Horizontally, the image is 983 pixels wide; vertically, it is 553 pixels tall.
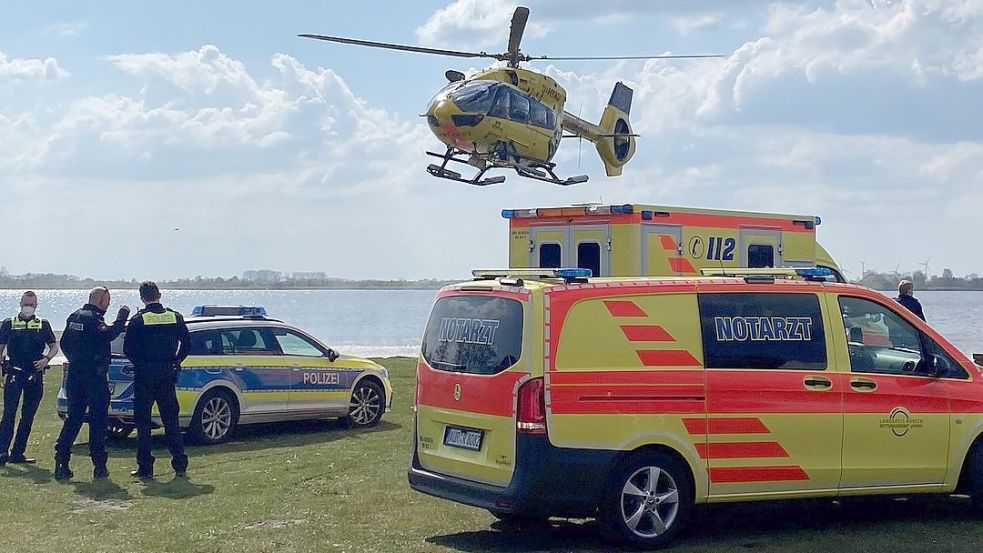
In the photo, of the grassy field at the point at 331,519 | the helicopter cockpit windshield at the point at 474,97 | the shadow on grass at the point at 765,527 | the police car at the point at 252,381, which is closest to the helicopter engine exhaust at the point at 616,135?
the helicopter cockpit windshield at the point at 474,97

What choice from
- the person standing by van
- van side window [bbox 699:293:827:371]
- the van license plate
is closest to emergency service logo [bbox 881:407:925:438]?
van side window [bbox 699:293:827:371]

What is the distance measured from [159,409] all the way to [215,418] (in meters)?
2.55

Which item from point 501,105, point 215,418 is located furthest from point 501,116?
point 215,418

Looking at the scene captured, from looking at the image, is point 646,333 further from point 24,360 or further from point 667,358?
point 24,360

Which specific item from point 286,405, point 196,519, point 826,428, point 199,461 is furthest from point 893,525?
point 286,405

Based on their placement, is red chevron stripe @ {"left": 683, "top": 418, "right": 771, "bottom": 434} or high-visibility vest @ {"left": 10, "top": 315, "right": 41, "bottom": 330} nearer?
red chevron stripe @ {"left": 683, "top": 418, "right": 771, "bottom": 434}

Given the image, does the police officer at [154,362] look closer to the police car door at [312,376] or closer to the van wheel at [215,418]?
the van wheel at [215,418]

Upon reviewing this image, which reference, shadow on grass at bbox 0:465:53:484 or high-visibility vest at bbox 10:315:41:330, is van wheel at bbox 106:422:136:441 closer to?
shadow on grass at bbox 0:465:53:484

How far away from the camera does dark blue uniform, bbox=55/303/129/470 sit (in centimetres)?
1184

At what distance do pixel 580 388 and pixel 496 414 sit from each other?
1.95ft

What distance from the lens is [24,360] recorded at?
1288cm

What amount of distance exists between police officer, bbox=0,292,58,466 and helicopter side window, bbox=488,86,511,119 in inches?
427

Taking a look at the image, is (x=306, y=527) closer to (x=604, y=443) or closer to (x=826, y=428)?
(x=604, y=443)

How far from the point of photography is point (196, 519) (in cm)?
948
